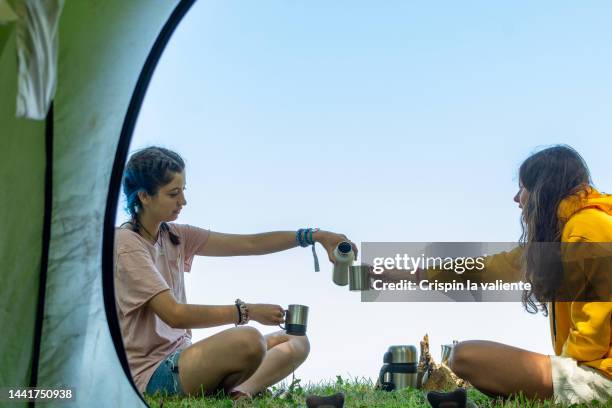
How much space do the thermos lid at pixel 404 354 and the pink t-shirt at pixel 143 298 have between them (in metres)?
0.70

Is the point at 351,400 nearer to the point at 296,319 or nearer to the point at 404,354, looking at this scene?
the point at 296,319

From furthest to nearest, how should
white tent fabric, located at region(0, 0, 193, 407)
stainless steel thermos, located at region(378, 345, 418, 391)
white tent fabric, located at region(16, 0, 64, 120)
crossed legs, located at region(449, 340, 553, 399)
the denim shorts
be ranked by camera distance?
stainless steel thermos, located at region(378, 345, 418, 391)
the denim shorts
crossed legs, located at region(449, 340, 553, 399)
white tent fabric, located at region(0, 0, 193, 407)
white tent fabric, located at region(16, 0, 64, 120)

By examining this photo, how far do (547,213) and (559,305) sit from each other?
240 mm

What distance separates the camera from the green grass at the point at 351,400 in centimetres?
224

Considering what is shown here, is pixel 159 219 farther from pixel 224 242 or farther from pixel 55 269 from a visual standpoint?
pixel 55 269

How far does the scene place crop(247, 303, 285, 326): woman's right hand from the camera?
2455 millimetres

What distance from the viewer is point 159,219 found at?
261cm

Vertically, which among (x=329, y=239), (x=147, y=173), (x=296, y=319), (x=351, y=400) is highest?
(x=147, y=173)

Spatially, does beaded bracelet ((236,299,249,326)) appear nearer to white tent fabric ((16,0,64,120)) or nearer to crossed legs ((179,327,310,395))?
crossed legs ((179,327,310,395))

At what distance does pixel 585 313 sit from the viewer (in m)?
2.22

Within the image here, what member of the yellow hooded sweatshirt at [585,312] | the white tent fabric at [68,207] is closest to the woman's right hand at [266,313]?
the white tent fabric at [68,207]

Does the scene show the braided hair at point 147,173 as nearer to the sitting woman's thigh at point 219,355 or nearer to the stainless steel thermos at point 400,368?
the sitting woman's thigh at point 219,355

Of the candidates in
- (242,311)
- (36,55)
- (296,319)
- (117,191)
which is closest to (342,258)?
Answer: (296,319)

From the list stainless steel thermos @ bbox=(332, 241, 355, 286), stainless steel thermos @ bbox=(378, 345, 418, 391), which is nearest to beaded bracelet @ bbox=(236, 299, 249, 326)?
stainless steel thermos @ bbox=(332, 241, 355, 286)
